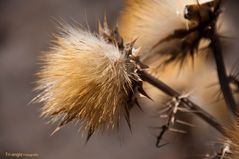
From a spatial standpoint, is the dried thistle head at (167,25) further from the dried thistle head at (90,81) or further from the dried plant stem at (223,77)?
the dried thistle head at (90,81)

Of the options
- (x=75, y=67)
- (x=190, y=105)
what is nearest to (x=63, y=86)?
(x=75, y=67)

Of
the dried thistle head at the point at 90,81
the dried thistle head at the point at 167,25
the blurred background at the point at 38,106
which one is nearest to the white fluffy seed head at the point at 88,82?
the dried thistle head at the point at 90,81

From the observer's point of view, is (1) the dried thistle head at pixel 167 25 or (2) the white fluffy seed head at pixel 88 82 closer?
(2) the white fluffy seed head at pixel 88 82

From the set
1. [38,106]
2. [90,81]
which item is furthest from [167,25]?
[38,106]

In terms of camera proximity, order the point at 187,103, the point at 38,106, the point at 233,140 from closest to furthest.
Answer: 1. the point at 233,140
2. the point at 187,103
3. the point at 38,106

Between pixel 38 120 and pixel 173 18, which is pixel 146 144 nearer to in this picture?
pixel 38 120

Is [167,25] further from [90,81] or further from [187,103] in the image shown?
[90,81]

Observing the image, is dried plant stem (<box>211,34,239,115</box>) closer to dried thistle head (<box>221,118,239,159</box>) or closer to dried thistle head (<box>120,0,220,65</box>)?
dried thistle head (<box>120,0,220,65</box>)
